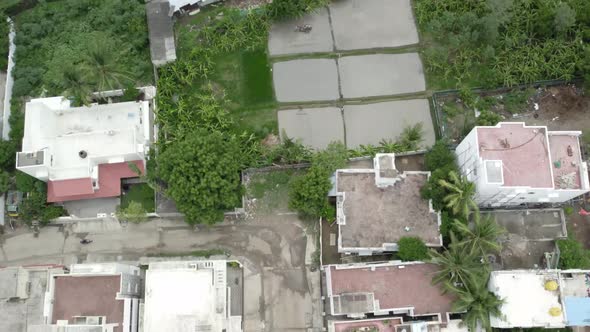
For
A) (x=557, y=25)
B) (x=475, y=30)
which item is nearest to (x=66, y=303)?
(x=475, y=30)

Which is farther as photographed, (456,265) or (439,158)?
(439,158)

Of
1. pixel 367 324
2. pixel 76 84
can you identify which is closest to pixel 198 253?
pixel 367 324

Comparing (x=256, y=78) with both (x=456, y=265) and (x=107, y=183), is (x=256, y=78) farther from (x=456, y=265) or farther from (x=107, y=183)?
(x=456, y=265)

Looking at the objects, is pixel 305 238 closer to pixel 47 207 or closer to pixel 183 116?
pixel 183 116

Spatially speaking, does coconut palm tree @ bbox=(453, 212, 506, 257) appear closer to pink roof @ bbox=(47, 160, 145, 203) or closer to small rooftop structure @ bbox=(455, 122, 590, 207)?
small rooftop structure @ bbox=(455, 122, 590, 207)

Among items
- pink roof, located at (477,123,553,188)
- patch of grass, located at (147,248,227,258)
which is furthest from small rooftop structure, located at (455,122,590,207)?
patch of grass, located at (147,248,227,258)

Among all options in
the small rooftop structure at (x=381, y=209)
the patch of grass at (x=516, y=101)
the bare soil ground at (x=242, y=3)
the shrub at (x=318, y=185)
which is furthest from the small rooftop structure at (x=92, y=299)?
the patch of grass at (x=516, y=101)
